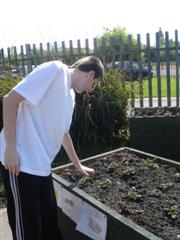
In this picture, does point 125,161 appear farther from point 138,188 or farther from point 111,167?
point 138,188

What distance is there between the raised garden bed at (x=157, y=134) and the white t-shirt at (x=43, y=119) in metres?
3.39

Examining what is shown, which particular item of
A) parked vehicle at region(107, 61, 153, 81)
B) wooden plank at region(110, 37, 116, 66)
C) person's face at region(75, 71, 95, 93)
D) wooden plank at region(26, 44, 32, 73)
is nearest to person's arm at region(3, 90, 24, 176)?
person's face at region(75, 71, 95, 93)

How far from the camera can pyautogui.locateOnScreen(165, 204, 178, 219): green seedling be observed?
2.65 meters

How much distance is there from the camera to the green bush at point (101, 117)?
21.6 feet

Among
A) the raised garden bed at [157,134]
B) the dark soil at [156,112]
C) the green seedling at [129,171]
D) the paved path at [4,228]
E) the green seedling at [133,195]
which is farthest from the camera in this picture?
the dark soil at [156,112]

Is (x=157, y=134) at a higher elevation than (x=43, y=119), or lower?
lower

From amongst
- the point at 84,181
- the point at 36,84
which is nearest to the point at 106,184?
the point at 84,181

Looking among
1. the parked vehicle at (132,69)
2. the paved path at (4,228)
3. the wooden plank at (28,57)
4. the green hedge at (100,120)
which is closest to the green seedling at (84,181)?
the paved path at (4,228)

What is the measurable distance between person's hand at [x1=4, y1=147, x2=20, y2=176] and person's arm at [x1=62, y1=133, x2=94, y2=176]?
0.71 metres

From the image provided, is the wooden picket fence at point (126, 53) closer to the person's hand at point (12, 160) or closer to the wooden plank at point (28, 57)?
the wooden plank at point (28, 57)

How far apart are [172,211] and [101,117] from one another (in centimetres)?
408

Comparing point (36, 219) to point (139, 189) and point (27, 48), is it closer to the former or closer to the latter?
point (139, 189)

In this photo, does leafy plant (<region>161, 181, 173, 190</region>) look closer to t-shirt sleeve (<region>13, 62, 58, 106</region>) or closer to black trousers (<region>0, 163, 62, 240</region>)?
black trousers (<region>0, 163, 62, 240</region>)

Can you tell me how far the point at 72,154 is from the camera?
3.21 metres
